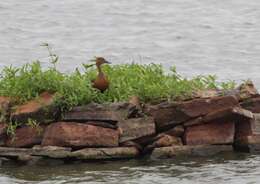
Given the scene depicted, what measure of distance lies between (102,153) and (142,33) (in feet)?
35.7

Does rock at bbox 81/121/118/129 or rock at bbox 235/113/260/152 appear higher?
rock at bbox 81/121/118/129

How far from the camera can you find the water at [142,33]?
2042cm

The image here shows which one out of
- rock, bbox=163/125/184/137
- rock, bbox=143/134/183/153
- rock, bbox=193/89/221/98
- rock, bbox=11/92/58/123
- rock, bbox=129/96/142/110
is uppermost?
rock, bbox=193/89/221/98

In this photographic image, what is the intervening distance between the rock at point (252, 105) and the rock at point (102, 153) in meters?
1.73

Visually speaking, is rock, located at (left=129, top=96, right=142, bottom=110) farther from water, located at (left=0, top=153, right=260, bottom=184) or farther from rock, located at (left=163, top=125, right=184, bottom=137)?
water, located at (left=0, top=153, right=260, bottom=184)

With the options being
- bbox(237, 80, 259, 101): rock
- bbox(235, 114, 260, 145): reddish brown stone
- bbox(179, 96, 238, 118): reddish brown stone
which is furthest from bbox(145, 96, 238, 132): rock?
bbox(237, 80, 259, 101): rock

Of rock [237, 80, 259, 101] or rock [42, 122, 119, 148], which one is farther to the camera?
rock [237, 80, 259, 101]

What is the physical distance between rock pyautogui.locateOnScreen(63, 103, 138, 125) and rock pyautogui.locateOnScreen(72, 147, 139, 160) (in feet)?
1.25

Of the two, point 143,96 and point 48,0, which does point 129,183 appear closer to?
point 143,96

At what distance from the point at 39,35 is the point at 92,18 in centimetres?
237

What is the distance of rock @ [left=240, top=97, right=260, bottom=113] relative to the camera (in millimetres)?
13500

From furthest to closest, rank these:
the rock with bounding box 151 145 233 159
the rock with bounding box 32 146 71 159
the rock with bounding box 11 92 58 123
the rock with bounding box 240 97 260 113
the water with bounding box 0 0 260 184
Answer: the water with bounding box 0 0 260 184 → the rock with bounding box 240 97 260 113 → the rock with bounding box 151 145 233 159 → the rock with bounding box 11 92 58 123 → the rock with bounding box 32 146 71 159

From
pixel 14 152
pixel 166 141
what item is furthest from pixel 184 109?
pixel 14 152

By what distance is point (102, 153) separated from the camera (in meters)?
12.7
